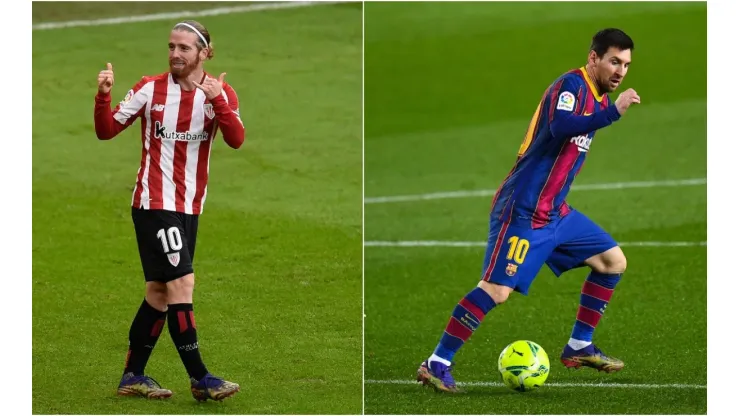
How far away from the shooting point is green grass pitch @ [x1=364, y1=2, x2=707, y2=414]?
21.9 feet

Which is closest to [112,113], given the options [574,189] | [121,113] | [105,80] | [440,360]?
[121,113]

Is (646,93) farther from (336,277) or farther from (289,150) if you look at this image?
(336,277)

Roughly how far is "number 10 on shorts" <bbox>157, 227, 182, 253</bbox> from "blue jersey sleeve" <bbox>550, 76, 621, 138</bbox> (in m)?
1.83

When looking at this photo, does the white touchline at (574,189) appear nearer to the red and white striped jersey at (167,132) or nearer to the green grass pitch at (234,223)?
the green grass pitch at (234,223)

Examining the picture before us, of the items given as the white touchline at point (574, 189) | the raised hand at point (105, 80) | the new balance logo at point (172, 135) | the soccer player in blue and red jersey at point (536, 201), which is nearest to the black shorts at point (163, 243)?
the new balance logo at point (172, 135)

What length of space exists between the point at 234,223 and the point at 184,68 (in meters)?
2.98

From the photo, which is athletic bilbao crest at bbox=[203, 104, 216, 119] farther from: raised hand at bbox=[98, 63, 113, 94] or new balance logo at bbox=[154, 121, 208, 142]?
raised hand at bbox=[98, 63, 113, 94]

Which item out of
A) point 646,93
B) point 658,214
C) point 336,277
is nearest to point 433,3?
point 646,93

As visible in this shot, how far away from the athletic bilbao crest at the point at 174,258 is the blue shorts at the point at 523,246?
150 centimetres

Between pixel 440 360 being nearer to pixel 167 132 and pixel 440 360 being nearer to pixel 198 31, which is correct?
pixel 167 132

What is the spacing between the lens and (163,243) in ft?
19.3

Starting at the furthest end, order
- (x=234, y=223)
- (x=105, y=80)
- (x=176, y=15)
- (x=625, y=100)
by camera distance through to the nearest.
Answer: (x=176, y=15), (x=234, y=223), (x=625, y=100), (x=105, y=80)

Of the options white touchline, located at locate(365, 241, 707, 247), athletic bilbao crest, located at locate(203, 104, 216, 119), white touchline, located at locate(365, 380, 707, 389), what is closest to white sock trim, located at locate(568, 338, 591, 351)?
white touchline, located at locate(365, 380, 707, 389)

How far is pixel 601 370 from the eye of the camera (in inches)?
266
